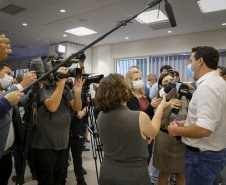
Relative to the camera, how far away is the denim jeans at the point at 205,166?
4.22 ft

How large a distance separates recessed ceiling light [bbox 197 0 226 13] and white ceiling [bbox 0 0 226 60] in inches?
3.9

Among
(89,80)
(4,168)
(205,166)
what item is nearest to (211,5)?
(89,80)

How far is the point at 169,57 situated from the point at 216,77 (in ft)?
16.5

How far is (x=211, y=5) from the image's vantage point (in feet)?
12.0

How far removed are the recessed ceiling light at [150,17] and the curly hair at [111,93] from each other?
10.9 ft

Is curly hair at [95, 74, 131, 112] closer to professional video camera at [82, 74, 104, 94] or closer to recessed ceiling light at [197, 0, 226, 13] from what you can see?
professional video camera at [82, 74, 104, 94]

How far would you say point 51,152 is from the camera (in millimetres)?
1559

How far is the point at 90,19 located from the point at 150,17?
143cm

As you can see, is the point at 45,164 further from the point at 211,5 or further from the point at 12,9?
the point at 211,5

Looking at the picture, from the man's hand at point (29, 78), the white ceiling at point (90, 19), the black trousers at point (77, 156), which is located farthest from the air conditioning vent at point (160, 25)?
the man's hand at point (29, 78)

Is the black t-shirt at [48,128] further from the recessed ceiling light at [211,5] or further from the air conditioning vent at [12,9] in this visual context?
the recessed ceiling light at [211,5]

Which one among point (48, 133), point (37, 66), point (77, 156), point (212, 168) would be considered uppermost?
point (37, 66)

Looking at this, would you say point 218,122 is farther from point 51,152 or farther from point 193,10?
point 193,10

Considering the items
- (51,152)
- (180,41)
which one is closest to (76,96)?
(51,152)
